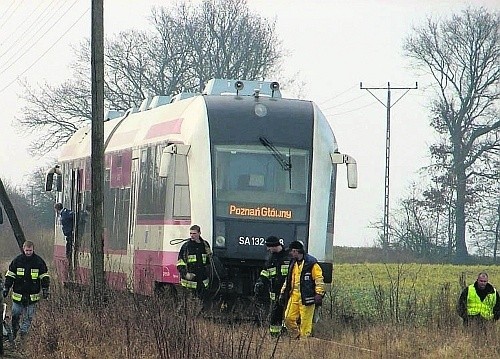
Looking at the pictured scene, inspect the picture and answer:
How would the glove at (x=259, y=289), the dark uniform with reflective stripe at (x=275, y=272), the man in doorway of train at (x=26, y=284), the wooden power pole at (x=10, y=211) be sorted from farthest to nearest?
the wooden power pole at (x=10, y=211) < the man in doorway of train at (x=26, y=284) < the glove at (x=259, y=289) < the dark uniform with reflective stripe at (x=275, y=272)

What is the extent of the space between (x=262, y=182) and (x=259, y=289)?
1.95 m

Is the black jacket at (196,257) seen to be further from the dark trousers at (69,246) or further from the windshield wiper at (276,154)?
the dark trousers at (69,246)

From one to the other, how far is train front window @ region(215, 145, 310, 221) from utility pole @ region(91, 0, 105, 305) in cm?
221

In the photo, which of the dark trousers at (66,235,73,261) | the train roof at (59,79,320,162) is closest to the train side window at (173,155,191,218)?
the train roof at (59,79,320,162)

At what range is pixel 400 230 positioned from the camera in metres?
61.7

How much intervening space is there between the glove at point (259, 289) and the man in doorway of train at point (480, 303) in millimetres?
3365

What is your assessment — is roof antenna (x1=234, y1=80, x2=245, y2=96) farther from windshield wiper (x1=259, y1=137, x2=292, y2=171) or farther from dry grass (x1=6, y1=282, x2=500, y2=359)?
dry grass (x1=6, y1=282, x2=500, y2=359)

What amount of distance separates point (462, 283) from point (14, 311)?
806 centimetres

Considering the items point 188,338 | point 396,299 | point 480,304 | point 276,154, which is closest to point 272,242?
point 276,154

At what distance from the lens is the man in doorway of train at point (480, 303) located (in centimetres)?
2030

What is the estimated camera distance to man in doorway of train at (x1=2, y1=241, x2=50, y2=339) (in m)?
19.1

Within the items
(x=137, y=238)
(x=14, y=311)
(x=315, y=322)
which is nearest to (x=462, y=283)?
(x=315, y=322)

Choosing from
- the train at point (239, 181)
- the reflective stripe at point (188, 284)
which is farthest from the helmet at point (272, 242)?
the reflective stripe at point (188, 284)

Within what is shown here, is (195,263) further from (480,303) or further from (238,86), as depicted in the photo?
(480,303)
